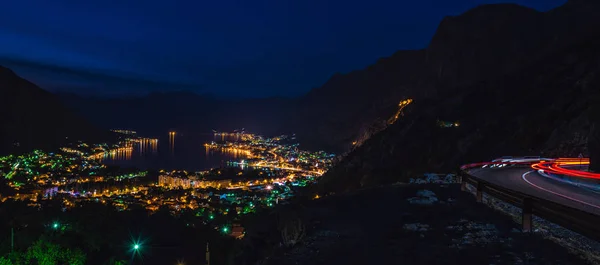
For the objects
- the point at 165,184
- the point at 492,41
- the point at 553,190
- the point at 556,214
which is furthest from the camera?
the point at 492,41

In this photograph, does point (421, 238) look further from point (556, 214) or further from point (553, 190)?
point (553, 190)

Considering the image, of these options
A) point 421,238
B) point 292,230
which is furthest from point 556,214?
point 292,230

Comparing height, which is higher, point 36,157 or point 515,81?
point 515,81

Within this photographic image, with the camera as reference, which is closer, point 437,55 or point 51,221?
point 51,221

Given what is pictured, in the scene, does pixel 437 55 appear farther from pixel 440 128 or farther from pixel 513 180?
pixel 513 180

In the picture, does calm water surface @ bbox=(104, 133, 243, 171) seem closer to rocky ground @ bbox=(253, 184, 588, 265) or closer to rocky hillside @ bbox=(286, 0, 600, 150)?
rocky hillside @ bbox=(286, 0, 600, 150)

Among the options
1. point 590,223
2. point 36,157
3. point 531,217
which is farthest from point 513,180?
point 36,157
